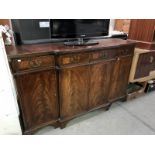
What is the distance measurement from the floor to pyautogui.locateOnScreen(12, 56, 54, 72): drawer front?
873 mm

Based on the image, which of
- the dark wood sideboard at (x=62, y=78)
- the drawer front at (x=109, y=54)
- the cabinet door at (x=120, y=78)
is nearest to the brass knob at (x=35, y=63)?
the dark wood sideboard at (x=62, y=78)

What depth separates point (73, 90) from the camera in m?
1.63

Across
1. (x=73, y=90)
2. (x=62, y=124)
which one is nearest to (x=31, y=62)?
(x=73, y=90)

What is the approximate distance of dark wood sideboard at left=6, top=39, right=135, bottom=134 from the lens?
132 centimetres

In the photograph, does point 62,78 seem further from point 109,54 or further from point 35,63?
point 109,54

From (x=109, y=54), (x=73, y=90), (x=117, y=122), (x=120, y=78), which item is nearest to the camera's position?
(x=73, y=90)

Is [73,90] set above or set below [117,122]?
above

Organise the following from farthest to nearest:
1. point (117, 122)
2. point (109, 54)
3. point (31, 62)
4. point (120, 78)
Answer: point (120, 78)
point (117, 122)
point (109, 54)
point (31, 62)

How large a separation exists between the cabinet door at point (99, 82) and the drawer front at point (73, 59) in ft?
0.51

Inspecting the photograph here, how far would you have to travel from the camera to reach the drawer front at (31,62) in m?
1.23

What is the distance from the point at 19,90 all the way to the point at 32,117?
0.37 m

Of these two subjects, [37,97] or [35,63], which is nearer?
[35,63]

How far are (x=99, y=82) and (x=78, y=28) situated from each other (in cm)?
73
